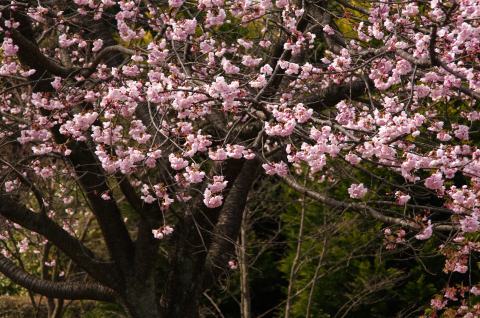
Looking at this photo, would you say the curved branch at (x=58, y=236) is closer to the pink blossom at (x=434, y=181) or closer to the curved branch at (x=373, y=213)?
the curved branch at (x=373, y=213)

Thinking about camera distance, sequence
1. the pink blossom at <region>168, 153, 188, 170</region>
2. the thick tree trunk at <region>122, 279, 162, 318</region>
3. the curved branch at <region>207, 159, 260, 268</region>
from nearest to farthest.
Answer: the pink blossom at <region>168, 153, 188, 170</region>
the thick tree trunk at <region>122, 279, 162, 318</region>
the curved branch at <region>207, 159, 260, 268</region>

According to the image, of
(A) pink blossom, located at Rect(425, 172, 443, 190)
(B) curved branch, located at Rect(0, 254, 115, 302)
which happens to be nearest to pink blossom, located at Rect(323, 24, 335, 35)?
(A) pink blossom, located at Rect(425, 172, 443, 190)

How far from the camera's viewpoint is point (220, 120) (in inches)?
229

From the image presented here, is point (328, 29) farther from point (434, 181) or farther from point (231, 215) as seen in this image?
point (231, 215)

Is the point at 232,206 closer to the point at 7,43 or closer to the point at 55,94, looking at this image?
the point at 55,94

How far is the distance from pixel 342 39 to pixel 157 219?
2.09 metres

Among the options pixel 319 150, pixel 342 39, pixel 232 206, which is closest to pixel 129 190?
pixel 232 206

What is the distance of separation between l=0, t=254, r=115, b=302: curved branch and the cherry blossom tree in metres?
0.01

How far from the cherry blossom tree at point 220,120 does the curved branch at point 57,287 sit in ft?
Answer: 0.03

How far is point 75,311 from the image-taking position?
10.2 m

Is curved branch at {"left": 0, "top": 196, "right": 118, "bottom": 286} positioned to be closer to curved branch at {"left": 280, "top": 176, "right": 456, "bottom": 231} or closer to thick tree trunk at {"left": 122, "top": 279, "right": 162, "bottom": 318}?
thick tree trunk at {"left": 122, "top": 279, "right": 162, "bottom": 318}

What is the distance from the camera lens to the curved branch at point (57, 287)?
595cm

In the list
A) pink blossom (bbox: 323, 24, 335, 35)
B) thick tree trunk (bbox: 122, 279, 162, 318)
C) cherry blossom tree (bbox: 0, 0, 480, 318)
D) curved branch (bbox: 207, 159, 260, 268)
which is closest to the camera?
cherry blossom tree (bbox: 0, 0, 480, 318)

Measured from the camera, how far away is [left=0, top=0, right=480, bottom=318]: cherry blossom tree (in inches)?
158
